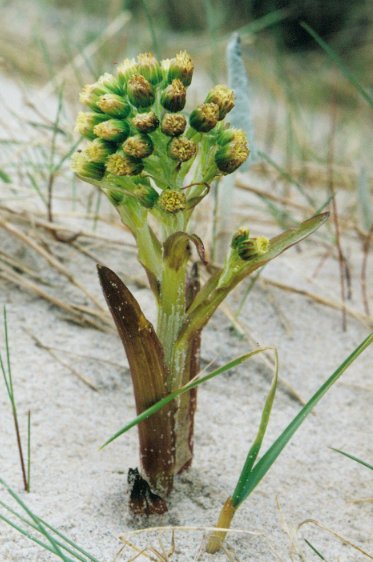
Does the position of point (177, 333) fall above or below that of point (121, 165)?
below

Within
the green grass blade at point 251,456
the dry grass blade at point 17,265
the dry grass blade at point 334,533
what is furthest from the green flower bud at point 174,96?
the dry grass blade at point 17,265

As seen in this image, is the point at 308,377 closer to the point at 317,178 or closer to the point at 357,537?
the point at 357,537

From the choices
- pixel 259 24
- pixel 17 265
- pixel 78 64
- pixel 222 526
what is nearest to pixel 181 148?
pixel 222 526

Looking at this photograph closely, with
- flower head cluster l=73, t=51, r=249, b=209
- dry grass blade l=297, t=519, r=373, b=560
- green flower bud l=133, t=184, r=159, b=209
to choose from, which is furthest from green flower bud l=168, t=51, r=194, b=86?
dry grass blade l=297, t=519, r=373, b=560

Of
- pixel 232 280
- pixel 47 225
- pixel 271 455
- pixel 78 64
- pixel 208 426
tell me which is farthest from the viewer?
pixel 78 64

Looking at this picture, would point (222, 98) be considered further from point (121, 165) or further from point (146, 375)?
point (146, 375)

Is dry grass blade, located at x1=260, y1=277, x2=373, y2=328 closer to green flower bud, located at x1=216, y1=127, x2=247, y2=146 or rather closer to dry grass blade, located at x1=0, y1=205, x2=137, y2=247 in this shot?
dry grass blade, located at x1=0, y1=205, x2=137, y2=247

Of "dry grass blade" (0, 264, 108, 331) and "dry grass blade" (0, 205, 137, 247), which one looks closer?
"dry grass blade" (0, 264, 108, 331)
